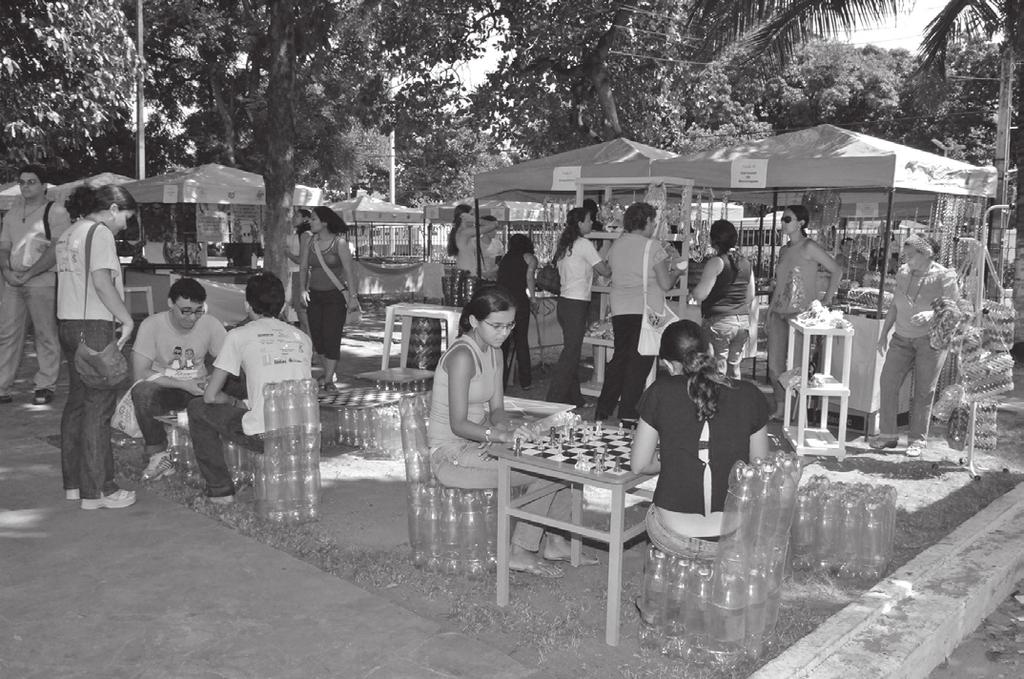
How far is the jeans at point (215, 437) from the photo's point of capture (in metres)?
4.95

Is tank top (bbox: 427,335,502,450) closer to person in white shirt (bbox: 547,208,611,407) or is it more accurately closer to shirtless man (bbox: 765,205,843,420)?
person in white shirt (bbox: 547,208,611,407)

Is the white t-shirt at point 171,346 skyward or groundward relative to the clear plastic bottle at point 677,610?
skyward

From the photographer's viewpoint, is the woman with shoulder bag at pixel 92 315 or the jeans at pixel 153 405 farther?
the jeans at pixel 153 405

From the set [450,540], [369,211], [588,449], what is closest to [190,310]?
[450,540]

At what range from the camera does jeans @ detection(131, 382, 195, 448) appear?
18.2ft

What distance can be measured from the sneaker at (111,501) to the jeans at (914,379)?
17.1 ft

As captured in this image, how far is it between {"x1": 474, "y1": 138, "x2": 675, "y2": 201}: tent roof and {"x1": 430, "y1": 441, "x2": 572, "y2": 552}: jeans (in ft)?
15.1

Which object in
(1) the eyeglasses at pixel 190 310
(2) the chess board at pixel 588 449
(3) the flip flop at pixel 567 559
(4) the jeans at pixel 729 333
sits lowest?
(3) the flip flop at pixel 567 559

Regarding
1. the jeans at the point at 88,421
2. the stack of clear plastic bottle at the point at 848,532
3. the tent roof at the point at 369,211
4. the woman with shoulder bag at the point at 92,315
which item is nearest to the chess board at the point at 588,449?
the stack of clear plastic bottle at the point at 848,532

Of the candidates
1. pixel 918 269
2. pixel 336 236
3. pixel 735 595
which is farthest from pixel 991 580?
pixel 336 236

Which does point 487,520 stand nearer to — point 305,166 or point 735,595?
point 735,595

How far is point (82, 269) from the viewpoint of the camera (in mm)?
4867

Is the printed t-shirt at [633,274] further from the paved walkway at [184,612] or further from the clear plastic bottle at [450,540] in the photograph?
the paved walkway at [184,612]

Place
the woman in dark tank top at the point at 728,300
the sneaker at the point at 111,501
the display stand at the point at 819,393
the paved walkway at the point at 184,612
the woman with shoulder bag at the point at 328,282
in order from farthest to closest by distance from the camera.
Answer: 1. the woman with shoulder bag at the point at 328,282
2. the woman in dark tank top at the point at 728,300
3. the display stand at the point at 819,393
4. the sneaker at the point at 111,501
5. the paved walkway at the point at 184,612
